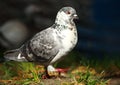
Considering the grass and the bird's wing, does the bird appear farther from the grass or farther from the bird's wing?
the grass

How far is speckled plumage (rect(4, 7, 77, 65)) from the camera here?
7714 millimetres

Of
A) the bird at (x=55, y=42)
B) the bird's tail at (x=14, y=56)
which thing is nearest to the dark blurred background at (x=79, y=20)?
the bird's tail at (x=14, y=56)

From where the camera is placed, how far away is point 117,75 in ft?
27.8

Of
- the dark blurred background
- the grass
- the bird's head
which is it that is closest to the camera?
the grass

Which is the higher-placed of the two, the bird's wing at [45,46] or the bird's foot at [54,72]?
the bird's wing at [45,46]

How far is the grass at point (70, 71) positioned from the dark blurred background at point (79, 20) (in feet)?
11.6

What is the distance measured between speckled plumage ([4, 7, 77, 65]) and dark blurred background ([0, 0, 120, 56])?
18.5 ft

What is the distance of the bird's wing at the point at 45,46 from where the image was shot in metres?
7.74

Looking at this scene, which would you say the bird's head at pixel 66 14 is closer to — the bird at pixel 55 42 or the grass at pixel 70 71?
the bird at pixel 55 42

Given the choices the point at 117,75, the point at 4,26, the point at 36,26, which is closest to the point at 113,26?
the point at 36,26

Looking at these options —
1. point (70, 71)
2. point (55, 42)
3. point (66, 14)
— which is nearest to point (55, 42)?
point (55, 42)

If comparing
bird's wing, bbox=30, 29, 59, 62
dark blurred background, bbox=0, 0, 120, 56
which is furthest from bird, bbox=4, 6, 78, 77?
dark blurred background, bbox=0, 0, 120, 56

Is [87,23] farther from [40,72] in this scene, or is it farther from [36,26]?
[40,72]

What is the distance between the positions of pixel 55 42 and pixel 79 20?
27.4 feet
